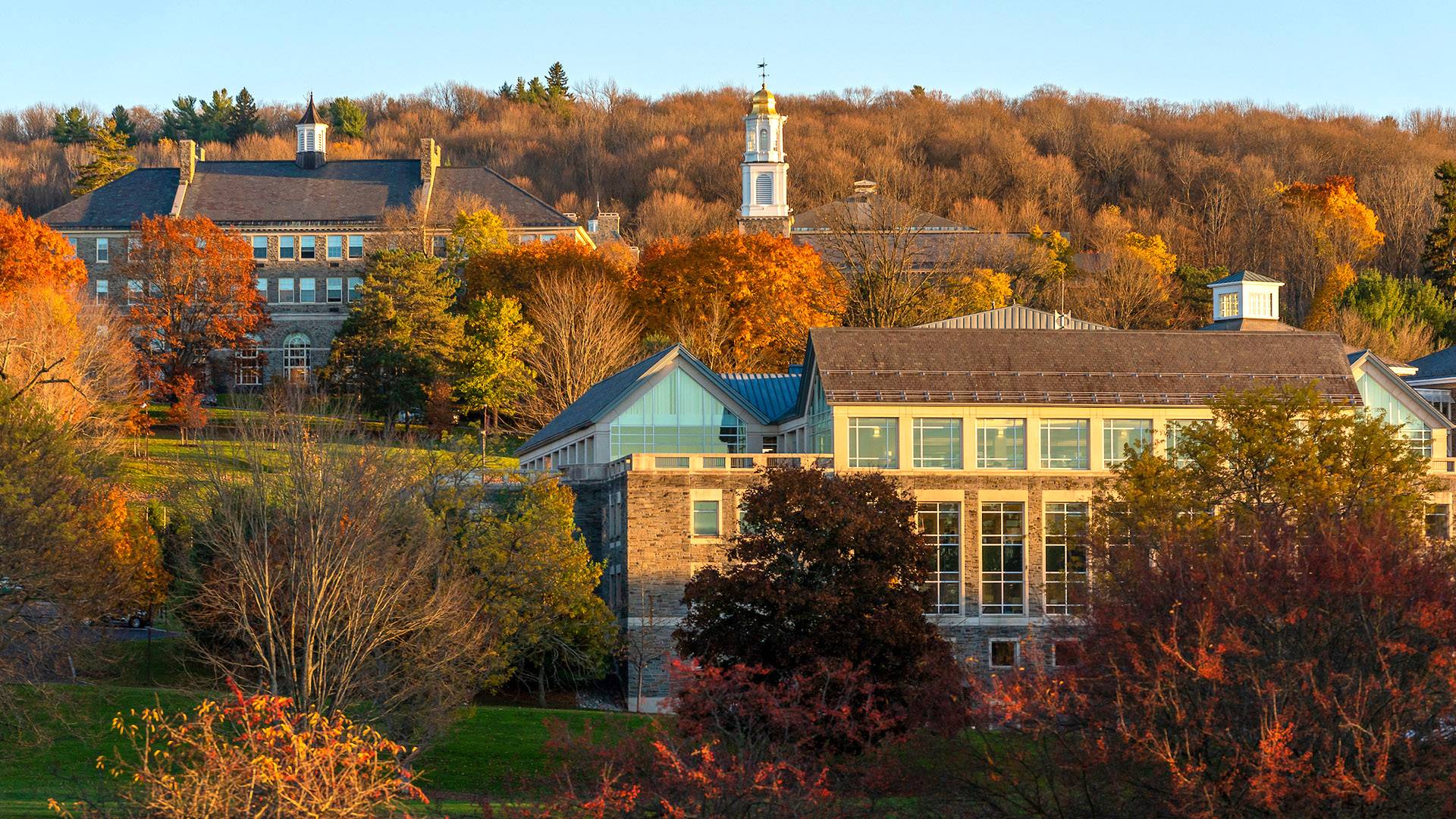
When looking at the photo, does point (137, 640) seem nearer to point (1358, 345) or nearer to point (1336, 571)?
point (1336, 571)

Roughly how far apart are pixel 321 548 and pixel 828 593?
11008mm

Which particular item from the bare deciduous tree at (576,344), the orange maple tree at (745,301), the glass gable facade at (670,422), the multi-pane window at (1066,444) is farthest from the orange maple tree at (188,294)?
the multi-pane window at (1066,444)

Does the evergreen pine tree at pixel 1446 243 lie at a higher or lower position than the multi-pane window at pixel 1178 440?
higher

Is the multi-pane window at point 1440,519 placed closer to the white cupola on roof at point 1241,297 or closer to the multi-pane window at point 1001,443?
the multi-pane window at point 1001,443

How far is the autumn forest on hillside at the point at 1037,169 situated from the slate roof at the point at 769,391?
36.4 metres

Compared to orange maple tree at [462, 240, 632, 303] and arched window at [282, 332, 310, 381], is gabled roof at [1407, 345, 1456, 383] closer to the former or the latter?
orange maple tree at [462, 240, 632, 303]

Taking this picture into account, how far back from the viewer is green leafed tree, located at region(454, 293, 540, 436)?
78188 millimetres

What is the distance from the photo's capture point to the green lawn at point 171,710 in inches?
1470

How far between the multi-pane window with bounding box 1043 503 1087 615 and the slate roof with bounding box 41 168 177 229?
2567 inches

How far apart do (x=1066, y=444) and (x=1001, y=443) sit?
1.89 metres

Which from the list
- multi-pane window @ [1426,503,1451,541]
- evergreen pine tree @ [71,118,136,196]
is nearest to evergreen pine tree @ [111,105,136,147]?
evergreen pine tree @ [71,118,136,196]

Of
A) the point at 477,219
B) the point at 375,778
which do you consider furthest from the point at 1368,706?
the point at 477,219

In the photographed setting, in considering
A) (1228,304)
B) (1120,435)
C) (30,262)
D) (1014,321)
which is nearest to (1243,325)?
(1228,304)

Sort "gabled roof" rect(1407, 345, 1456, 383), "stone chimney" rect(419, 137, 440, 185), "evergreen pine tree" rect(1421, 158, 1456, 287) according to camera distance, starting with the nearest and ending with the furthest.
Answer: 1. "gabled roof" rect(1407, 345, 1456, 383)
2. "evergreen pine tree" rect(1421, 158, 1456, 287)
3. "stone chimney" rect(419, 137, 440, 185)
